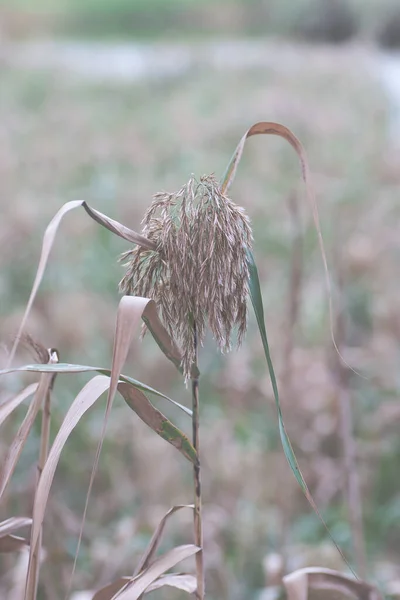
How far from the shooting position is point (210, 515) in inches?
40.4

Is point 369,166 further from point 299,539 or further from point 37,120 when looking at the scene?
point 299,539

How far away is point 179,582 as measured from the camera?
1.44ft

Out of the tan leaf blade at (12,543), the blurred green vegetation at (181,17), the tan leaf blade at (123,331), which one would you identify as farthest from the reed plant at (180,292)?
the blurred green vegetation at (181,17)

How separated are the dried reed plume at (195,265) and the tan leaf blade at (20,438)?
9 cm

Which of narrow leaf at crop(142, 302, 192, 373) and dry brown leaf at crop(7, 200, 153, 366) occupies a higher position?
dry brown leaf at crop(7, 200, 153, 366)

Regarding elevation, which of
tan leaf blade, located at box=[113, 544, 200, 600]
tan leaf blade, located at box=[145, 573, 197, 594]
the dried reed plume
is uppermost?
the dried reed plume

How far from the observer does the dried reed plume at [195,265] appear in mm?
321

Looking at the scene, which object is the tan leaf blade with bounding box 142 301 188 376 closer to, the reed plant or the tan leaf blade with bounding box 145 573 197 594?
the reed plant

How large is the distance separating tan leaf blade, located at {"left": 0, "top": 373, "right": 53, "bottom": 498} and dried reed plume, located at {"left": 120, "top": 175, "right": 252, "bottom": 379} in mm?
86

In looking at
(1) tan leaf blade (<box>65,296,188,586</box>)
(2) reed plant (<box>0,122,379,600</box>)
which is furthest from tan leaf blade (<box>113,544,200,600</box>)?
(1) tan leaf blade (<box>65,296,188,586</box>)

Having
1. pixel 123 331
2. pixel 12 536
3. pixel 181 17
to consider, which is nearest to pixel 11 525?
pixel 12 536

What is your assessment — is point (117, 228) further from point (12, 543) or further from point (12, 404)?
point (12, 543)

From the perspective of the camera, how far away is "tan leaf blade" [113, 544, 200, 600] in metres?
0.38

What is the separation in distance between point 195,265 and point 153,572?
18 centimetres
